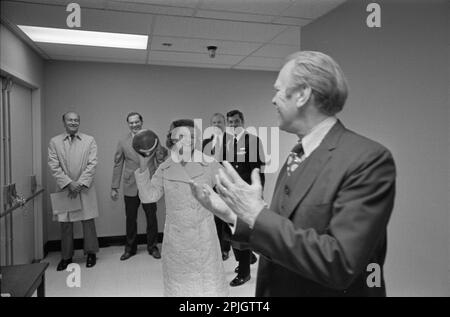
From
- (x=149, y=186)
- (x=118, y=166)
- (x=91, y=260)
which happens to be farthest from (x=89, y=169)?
(x=149, y=186)

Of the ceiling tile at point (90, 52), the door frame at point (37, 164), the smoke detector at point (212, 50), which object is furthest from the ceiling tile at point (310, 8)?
the door frame at point (37, 164)

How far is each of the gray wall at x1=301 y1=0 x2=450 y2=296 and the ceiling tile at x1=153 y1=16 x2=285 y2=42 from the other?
50cm

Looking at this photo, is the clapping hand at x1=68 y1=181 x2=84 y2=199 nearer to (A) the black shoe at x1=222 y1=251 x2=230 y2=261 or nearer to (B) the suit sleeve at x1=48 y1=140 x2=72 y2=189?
(B) the suit sleeve at x1=48 y1=140 x2=72 y2=189

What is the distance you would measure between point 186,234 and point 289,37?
139cm

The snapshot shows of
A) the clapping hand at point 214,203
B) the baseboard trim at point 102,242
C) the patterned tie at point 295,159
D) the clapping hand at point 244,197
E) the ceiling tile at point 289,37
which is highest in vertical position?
the ceiling tile at point 289,37

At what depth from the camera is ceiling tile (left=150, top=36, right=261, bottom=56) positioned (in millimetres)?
2143

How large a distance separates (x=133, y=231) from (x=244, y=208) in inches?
81.9

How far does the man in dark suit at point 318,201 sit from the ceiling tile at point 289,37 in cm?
141

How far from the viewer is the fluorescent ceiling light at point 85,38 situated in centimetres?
194

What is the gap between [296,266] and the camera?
604mm

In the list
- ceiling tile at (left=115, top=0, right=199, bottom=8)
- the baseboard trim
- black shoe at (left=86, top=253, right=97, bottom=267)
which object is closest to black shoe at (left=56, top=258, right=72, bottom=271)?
black shoe at (left=86, top=253, right=97, bottom=267)

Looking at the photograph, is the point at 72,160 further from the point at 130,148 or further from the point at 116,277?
the point at 116,277

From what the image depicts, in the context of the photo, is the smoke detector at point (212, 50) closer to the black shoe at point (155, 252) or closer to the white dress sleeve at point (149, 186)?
the white dress sleeve at point (149, 186)
